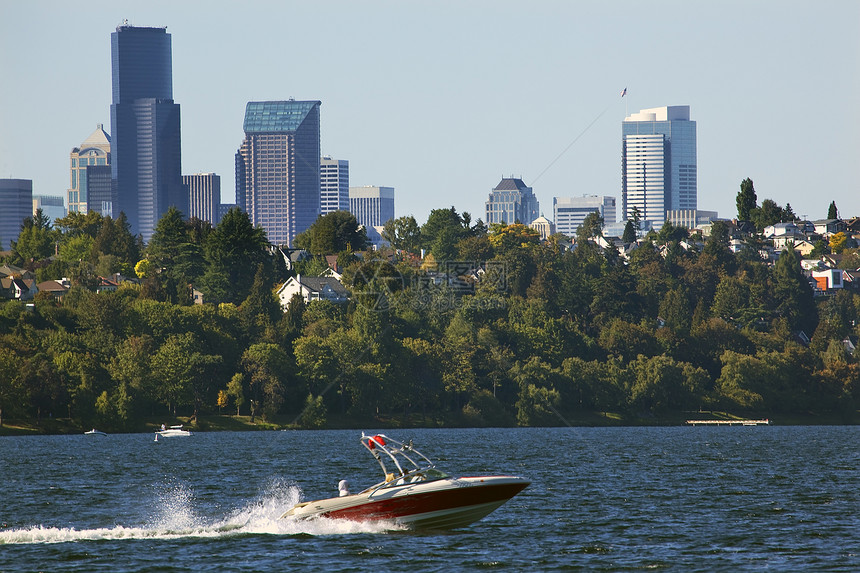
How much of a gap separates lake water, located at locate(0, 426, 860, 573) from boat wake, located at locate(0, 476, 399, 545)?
0.12 metres

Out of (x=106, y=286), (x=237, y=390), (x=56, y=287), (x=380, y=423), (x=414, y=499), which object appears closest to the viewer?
(x=414, y=499)

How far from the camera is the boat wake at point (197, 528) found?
50.2 meters

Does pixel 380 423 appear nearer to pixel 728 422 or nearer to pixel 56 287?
pixel 728 422

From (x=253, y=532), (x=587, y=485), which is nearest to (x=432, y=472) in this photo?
(x=253, y=532)

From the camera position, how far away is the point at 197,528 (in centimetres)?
5350

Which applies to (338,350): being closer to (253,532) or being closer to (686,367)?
(686,367)

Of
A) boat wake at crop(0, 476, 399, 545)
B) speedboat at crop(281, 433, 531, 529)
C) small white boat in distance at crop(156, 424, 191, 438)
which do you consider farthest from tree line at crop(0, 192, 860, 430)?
speedboat at crop(281, 433, 531, 529)

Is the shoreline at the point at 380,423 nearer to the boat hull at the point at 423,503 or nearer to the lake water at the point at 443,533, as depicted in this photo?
the lake water at the point at 443,533

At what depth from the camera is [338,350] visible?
158875 millimetres

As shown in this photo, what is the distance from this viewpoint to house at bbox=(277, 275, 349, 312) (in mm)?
193250

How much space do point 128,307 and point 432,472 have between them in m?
117

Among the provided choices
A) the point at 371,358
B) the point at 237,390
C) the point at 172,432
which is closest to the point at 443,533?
the point at 172,432

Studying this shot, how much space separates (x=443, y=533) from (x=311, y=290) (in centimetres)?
14357

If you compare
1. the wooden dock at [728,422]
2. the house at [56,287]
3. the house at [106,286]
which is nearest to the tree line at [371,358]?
the wooden dock at [728,422]
